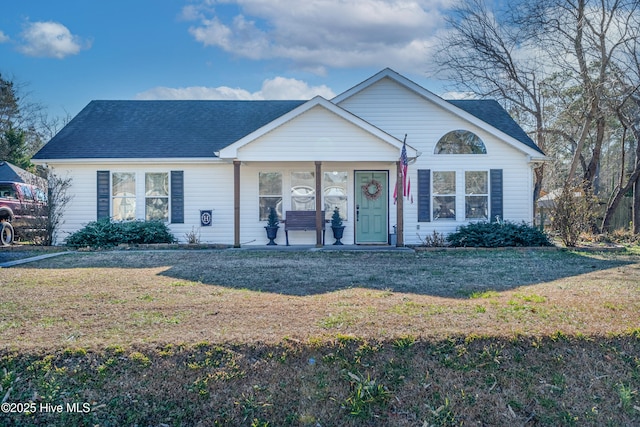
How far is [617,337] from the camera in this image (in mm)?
4852

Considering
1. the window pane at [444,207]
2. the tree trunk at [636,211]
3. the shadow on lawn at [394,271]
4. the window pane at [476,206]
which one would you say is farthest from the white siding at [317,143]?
the tree trunk at [636,211]

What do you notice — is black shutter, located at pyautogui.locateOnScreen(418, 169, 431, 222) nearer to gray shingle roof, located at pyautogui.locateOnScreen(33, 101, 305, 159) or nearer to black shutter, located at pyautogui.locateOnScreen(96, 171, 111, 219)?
gray shingle roof, located at pyautogui.locateOnScreen(33, 101, 305, 159)

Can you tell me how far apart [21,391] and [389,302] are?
395 cm

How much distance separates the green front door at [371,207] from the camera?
14398 millimetres

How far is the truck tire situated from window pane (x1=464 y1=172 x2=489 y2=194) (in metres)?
13.5

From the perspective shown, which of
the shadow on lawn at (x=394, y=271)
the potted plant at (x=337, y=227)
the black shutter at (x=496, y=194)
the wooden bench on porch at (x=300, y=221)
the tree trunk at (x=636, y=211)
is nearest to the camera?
the shadow on lawn at (x=394, y=271)

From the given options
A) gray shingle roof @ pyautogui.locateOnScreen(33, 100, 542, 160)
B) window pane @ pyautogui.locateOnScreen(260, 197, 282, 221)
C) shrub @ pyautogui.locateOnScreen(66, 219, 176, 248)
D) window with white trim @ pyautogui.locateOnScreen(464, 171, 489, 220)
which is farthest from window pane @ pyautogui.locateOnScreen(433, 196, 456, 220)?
shrub @ pyautogui.locateOnScreen(66, 219, 176, 248)

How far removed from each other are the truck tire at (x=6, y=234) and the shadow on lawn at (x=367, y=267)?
4.55 m

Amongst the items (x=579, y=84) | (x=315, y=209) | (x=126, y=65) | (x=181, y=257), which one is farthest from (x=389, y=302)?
(x=126, y=65)

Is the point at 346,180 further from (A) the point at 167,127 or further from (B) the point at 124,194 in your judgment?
(B) the point at 124,194

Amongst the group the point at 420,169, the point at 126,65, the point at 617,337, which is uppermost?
the point at 126,65

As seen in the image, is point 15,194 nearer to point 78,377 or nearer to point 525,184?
point 78,377

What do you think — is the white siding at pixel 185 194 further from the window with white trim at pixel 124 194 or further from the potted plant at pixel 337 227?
the potted plant at pixel 337 227

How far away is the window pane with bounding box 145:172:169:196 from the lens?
569 inches
